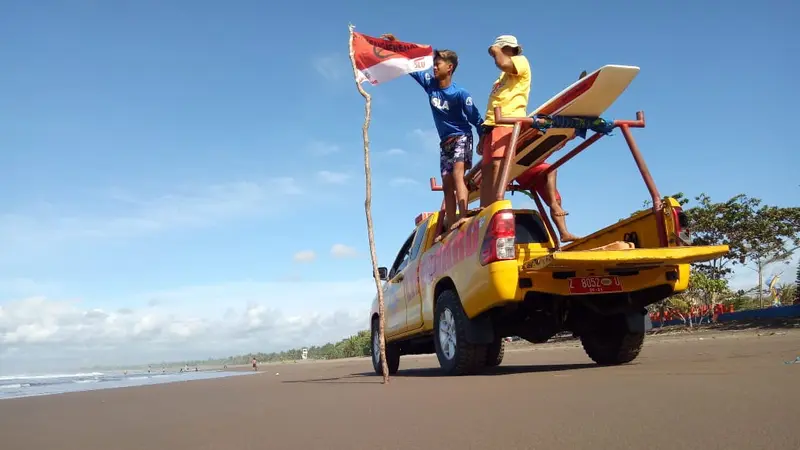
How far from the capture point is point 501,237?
4934 millimetres

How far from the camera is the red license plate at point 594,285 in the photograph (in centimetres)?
523

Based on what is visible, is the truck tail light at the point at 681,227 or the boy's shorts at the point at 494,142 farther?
the boy's shorts at the point at 494,142

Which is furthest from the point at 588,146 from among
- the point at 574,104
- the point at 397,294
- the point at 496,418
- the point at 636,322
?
the point at 496,418

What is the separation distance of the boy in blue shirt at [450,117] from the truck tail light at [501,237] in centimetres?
129

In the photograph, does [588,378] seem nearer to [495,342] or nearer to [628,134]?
[495,342]

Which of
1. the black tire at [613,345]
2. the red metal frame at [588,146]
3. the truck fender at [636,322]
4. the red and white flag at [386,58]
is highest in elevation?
the red and white flag at [386,58]

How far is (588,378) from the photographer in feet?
14.2

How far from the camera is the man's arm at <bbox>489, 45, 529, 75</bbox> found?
5.76 m

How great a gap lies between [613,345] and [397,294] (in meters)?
3.02

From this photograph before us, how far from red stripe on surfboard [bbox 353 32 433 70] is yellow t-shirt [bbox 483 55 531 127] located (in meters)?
0.97

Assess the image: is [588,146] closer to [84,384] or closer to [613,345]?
[613,345]

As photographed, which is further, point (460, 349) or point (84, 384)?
point (84, 384)

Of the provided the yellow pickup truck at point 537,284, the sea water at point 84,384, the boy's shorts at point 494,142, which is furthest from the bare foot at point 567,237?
the sea water at point 84,384

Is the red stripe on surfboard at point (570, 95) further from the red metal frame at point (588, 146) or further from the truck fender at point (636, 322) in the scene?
the truck fender at point (636, 322)
